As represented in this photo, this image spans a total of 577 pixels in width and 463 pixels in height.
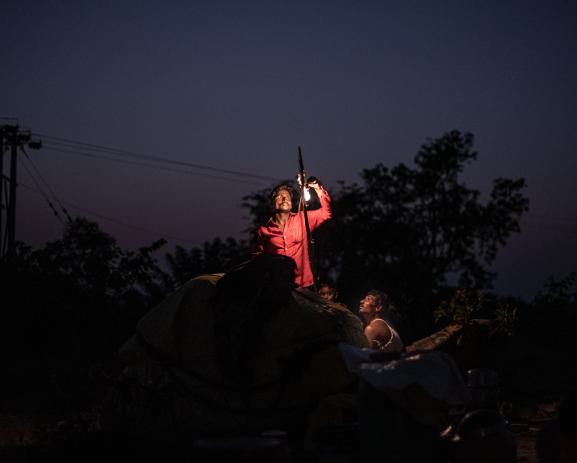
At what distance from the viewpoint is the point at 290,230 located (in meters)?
8.78

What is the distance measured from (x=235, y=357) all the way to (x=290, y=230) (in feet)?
6.63

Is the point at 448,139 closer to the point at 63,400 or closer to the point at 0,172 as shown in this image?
the point at 0,172

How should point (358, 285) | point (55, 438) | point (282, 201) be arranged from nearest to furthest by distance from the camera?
1. point (55, 438)
2. point (282, 201)
3. point (358, 285)

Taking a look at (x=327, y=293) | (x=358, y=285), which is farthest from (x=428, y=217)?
(x=327, y=293)

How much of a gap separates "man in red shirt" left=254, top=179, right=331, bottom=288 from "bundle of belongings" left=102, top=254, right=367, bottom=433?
92cm

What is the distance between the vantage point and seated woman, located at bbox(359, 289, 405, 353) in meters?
8.12

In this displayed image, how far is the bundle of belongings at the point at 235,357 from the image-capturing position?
7.18 m

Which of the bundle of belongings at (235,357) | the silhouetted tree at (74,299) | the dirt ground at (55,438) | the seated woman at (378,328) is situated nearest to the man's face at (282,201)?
the bundle of belongings at (235,357)

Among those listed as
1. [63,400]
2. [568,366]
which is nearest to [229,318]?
[63,400]

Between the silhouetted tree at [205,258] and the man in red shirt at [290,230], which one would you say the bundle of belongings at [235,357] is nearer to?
the man in red shirt at [290,230]

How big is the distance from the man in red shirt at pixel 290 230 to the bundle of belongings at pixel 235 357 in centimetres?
92

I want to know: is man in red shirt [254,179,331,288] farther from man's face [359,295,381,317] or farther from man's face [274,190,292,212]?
man's face [359,295,381,317]

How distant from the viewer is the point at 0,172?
67.0 feet

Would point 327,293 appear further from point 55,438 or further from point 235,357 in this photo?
point 55,438
